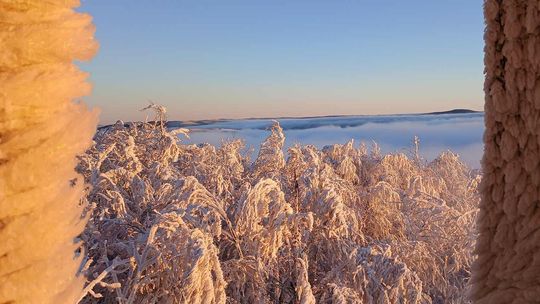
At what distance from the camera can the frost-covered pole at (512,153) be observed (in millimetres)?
947

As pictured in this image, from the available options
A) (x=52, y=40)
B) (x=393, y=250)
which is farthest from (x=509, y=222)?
(x=393, y=250)

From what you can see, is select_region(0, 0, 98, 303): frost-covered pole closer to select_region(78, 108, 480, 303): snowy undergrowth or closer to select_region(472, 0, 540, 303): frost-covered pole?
select_region(472, 0, 540, 303): frost-covered pole

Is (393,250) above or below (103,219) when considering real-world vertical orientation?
below

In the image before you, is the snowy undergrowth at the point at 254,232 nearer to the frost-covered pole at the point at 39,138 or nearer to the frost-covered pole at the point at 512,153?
the frost-covered pole at the point at 512,153

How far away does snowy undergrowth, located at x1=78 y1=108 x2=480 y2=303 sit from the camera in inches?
194

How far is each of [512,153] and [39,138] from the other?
0.92 m

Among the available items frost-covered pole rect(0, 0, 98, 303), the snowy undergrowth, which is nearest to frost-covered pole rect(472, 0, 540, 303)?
frost-covered pole rect(0, 0, 98, 303)

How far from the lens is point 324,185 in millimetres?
7273

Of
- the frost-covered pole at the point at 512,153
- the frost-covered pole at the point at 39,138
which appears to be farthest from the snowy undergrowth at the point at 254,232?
the frost-covered pole at the point at 39,138

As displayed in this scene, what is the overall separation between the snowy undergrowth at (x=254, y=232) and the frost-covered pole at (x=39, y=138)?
3.32 metres

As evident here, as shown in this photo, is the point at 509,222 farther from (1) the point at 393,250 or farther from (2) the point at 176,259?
(1) the point at 393,250

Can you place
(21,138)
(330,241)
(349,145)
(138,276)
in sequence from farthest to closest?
(349,145), (330,241), (138,276), (21,138)

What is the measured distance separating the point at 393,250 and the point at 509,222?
635 centimetres

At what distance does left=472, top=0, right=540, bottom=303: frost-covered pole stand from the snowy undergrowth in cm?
279
